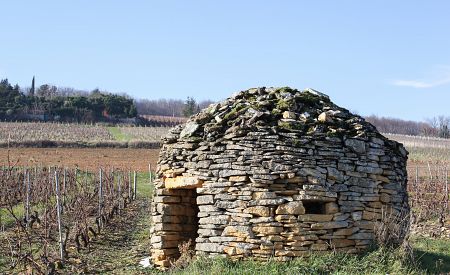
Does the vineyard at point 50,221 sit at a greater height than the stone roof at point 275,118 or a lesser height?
lesser

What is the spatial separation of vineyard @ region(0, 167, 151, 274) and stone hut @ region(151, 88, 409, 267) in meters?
2.07

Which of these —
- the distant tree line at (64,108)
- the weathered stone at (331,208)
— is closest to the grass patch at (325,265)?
the weathered stone at (331,208)

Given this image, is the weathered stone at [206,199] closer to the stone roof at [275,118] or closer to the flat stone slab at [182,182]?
the flat stone slab at [182,182]

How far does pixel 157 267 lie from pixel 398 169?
412cm

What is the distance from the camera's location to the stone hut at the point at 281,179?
309 inches

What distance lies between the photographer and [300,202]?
7.82 meters

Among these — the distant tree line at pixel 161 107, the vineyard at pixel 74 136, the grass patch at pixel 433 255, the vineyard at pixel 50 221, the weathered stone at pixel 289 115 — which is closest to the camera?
the weathered stone at pixel 289 115

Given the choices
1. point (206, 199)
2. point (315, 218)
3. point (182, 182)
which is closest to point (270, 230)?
point (315, 218)

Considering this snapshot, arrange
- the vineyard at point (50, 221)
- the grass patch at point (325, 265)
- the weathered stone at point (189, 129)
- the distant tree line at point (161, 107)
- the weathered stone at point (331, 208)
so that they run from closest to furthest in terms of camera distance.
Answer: the grass patch at point (325, 265), the weathered stone at point (331, 208), the weathered stone at point (189, 129), the vineyard at point (50, 221), the distant tree line at point (161, 107)

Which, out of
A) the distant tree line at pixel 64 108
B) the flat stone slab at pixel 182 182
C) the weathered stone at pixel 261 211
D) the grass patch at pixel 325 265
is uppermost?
the distant tree line at pixel 64 108

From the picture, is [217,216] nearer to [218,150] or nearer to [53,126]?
[218,150]

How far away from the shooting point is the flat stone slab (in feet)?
27.7

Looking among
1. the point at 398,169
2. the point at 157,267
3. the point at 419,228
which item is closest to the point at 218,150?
the point at 157,267

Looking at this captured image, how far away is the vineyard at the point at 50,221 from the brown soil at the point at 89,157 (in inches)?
287
